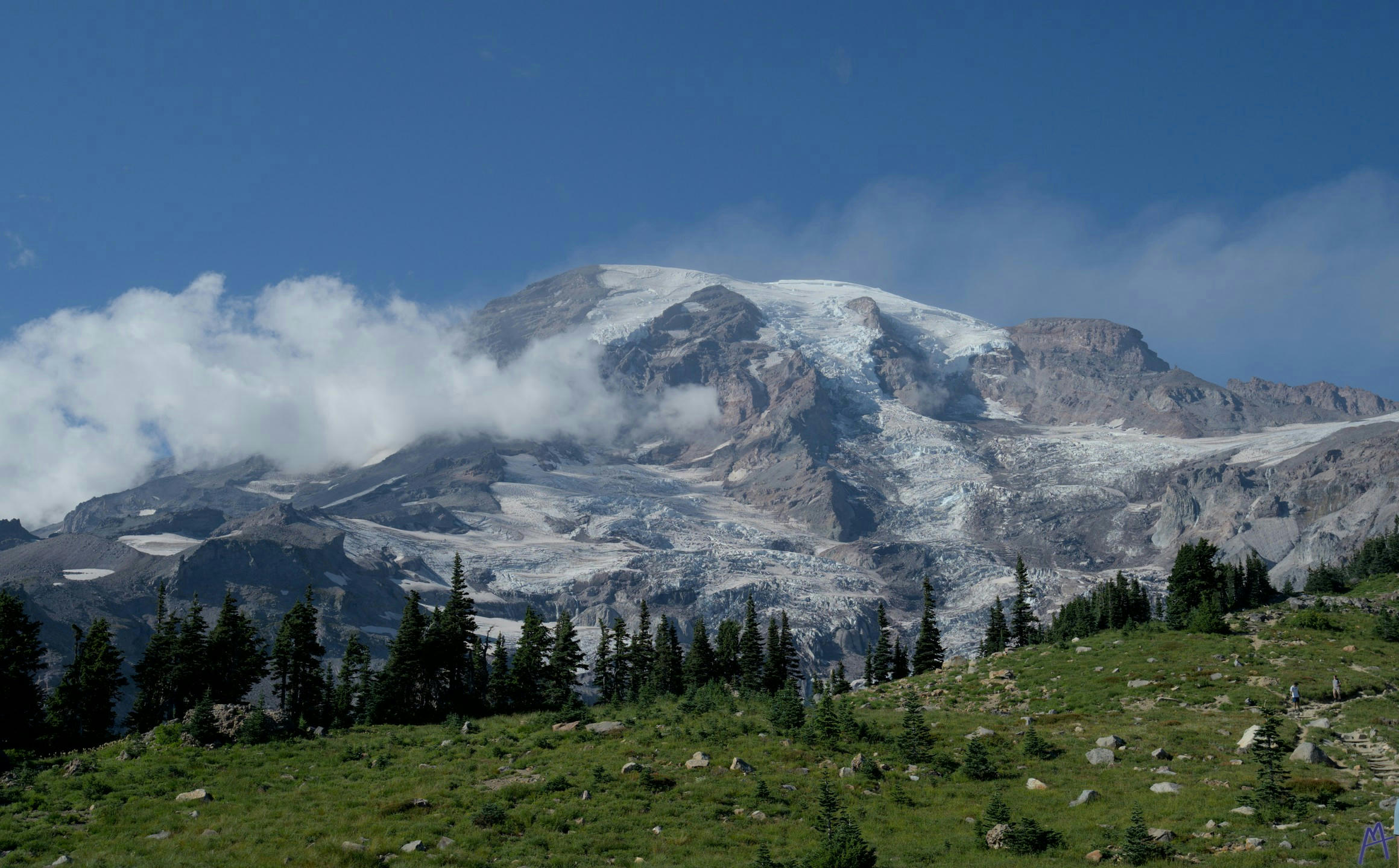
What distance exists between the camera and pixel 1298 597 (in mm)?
76750

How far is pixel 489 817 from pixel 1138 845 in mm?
17672

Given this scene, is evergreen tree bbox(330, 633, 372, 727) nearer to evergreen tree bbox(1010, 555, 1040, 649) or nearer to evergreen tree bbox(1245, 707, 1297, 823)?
evergreen tree bbox(1245, 707, 1297, 823)

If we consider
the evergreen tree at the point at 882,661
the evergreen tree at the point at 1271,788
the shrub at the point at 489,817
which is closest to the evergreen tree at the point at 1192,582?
the evergreen tree at the point at 882,661

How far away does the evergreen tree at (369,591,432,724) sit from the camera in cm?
5266

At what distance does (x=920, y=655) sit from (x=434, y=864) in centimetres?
8505

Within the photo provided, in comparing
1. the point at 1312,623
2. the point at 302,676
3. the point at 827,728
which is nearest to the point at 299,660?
the point at 302,676

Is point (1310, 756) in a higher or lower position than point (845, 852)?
lower

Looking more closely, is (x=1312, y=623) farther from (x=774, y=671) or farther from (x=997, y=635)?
(x=997, y=635)

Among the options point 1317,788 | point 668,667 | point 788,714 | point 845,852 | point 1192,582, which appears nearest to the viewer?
point 845,852

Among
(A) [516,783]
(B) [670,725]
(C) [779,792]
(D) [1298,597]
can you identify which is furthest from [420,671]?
(D) [1298,597]

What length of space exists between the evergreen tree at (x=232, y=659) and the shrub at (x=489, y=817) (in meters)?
50.3

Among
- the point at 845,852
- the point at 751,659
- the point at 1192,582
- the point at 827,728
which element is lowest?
the point at 751,659

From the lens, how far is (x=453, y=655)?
2405 inches

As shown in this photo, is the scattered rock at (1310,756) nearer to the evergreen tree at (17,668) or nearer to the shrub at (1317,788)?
the shrub at (1317,788)
